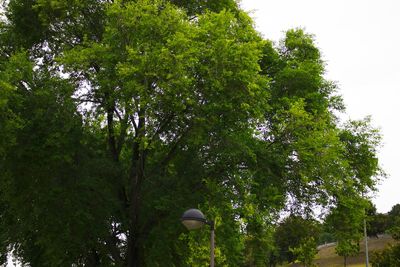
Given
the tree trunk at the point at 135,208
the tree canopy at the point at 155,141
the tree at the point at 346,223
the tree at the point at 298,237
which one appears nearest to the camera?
the tree canopy at the point at 155,141

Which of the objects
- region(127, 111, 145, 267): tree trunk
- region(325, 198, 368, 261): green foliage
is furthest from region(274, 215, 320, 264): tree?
region(127, 111, 145, 267): tree trunk

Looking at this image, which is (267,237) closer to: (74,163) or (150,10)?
(74,163)

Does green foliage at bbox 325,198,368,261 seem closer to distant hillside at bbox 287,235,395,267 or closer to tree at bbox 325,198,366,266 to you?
tree at bbox 325,198,366,266

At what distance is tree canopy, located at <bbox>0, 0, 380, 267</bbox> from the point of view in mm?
16688

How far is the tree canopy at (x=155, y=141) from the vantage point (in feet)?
54.7

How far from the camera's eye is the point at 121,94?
55.6ft

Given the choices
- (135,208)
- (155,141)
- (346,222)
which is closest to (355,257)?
(346,222)

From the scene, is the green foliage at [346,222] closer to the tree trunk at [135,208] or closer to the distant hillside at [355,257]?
the tree trunk at [135,208]

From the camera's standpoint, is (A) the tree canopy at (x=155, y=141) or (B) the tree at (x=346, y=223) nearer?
(A) the tree canopy at (x=155, y=141)

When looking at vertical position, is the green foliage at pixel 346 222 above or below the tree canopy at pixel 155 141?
below

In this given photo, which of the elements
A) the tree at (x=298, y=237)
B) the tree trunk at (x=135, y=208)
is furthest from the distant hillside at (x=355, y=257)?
the tree trunk at (x=135, y=208)

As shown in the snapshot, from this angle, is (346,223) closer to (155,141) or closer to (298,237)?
(155,141)

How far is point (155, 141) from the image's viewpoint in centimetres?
1775

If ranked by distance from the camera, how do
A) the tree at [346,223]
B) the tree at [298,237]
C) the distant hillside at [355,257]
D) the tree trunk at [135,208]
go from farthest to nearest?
the distant hillside at [355,257] < the tree at [298,237] < the tree at [346,223] < the tree trunk at [135,208]
